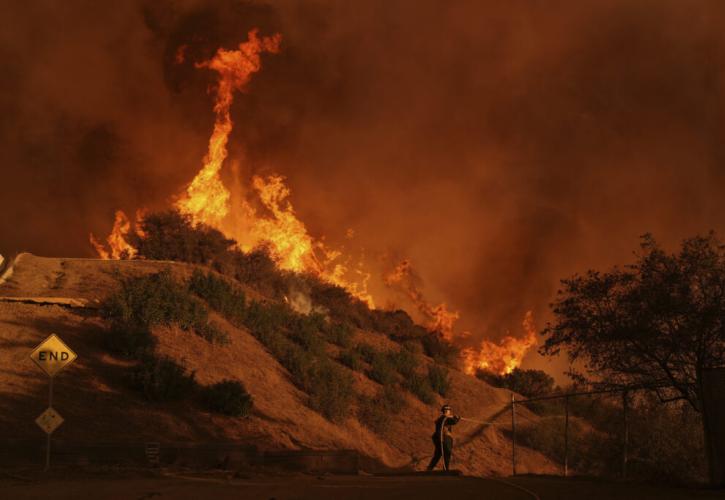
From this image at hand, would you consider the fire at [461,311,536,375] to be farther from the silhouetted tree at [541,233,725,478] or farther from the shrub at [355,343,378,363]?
the silhouetted tree at [541,233,725,478]

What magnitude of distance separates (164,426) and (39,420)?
5504 mm

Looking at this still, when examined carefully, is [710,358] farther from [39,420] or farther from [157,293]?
[157,293]

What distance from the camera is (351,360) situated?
35.6 metres

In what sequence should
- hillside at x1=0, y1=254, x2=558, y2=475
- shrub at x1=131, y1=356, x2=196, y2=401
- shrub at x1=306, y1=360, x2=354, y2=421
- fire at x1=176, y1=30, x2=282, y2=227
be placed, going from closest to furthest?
hillside at x1=0, y1=254, x2=558, y2=475, shrub at x1=131, y1=356, x2=196, y2=401, shrub at x1=306, y1=360, x2=354, y2=421, fire at x1=176, y1=30, x2=282, y2=227

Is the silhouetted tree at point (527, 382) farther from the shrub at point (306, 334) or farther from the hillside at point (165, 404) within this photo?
the shrub at point (306, 334)

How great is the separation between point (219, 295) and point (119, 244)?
19.5 m

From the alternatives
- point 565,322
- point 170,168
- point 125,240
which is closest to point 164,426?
point 565,322

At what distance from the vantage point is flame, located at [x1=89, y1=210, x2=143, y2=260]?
46.9 m

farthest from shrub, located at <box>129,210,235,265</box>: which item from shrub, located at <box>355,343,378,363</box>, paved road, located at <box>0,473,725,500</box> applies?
paved road, located at <box>0,473,725,500</box>

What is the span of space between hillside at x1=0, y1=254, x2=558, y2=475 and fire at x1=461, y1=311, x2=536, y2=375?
12116mm

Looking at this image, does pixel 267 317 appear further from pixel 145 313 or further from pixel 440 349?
pixel 440 349

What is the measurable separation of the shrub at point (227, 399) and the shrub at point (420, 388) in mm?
12822

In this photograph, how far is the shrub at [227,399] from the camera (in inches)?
942

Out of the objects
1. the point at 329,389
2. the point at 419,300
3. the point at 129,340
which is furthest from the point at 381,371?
the point at 419,300
